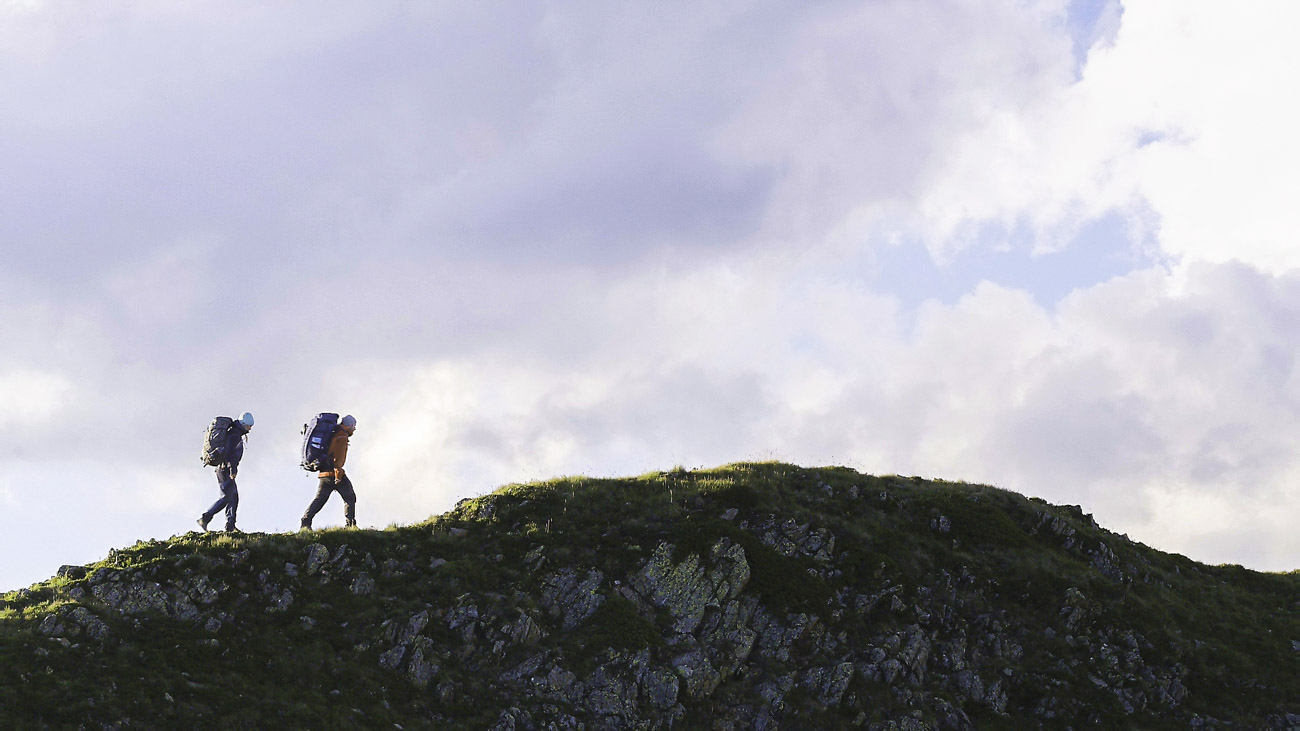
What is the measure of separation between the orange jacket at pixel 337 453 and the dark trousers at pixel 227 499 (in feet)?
10.2

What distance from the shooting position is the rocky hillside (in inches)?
858

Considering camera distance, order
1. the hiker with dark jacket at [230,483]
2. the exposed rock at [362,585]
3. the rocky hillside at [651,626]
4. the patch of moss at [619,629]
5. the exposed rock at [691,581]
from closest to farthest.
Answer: the rocky hillside at [651,626] → the patch of moss at [619,629] → the exposed rock at [362,585] → the exposed rock at [691,581] → the hiker with dark jacket at [230,483]

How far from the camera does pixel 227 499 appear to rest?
29844 mm

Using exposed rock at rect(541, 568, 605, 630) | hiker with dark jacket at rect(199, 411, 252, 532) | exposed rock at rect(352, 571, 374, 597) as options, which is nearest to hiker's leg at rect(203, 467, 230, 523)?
hiker with dark jacket at rect(199, 411, 252, 532)

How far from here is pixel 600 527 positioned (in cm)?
3062

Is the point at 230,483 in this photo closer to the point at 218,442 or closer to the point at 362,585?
the point at 218,442

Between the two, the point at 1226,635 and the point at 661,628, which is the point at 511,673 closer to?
the point at 661,628

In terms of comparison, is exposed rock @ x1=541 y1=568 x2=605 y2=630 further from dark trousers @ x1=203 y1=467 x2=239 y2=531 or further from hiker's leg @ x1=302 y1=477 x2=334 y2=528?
dark trousers @ x1=203 y1=467 x2=239 y2=531

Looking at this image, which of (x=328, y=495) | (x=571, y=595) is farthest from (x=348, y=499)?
(x=571, y=595)

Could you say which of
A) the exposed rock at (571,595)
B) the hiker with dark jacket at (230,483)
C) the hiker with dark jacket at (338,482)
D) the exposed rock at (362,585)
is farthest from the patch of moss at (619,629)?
the hiker with dark jacket at (230,483)

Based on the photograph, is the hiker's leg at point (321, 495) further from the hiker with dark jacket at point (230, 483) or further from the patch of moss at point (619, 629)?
the patch of moss at point (619, 629)

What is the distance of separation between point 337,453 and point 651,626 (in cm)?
1383

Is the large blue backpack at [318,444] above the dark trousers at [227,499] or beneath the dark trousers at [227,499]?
above

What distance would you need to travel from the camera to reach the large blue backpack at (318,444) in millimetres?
A: 30531
